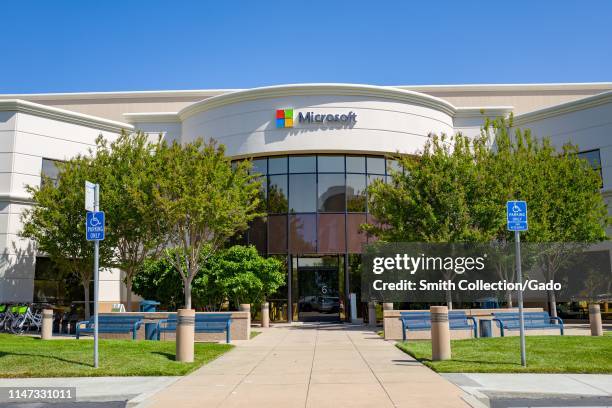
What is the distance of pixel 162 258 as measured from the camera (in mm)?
26734

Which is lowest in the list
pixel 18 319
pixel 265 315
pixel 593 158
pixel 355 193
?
pixel 265 315

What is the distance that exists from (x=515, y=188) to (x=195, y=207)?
478 inches

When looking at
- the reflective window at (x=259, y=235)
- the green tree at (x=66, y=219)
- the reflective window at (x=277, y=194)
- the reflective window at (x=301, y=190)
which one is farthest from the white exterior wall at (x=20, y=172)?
the reflective window at (x=301, y=190)

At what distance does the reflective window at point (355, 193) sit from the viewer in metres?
28.4

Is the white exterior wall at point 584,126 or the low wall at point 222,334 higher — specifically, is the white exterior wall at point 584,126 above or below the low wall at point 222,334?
above

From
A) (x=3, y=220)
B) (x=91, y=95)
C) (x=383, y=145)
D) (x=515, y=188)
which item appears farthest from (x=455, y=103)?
(x=3, y=220)

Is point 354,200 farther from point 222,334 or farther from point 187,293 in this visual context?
point 222,334

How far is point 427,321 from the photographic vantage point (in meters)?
19.2

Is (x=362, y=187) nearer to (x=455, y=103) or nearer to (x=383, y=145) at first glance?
(x=383, y=145)

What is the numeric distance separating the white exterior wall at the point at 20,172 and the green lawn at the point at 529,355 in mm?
17998

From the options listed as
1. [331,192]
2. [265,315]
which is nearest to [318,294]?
[265,315]

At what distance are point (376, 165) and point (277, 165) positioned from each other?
4.84 metres

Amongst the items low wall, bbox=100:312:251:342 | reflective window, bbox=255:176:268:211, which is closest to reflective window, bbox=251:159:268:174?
reflective window, bbox=255:176:268:211

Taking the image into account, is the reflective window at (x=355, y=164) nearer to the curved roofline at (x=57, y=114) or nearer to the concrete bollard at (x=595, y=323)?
the curved roofline at (x=57, y=114)
